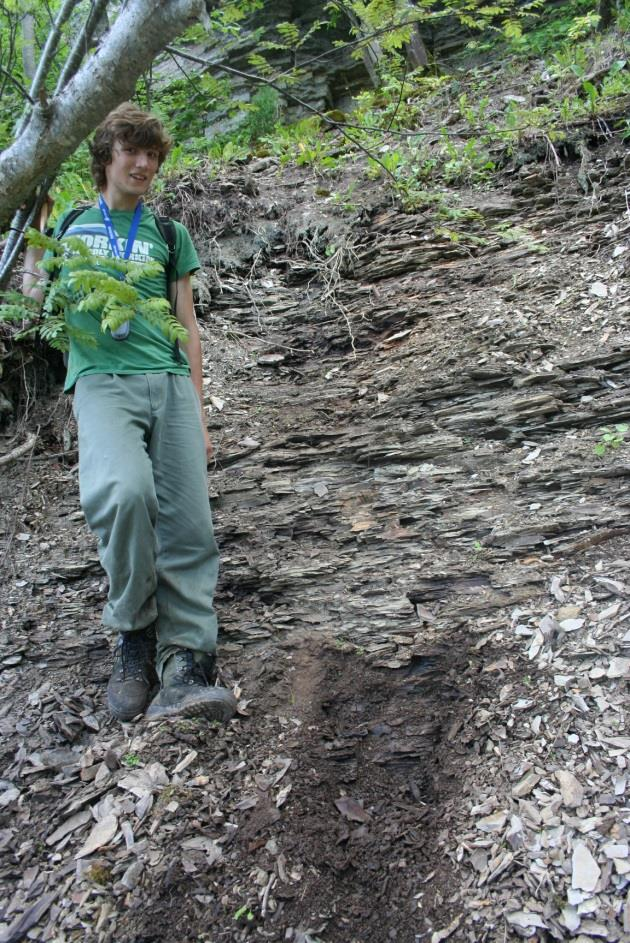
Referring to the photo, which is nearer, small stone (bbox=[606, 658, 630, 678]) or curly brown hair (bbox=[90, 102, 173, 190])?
small stone (bbox=[606, 658, 630, 678])

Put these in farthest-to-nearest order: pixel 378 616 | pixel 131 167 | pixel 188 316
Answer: pixel 378 616
pixel 188 316
pixel 131 167

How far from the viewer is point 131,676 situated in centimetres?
307

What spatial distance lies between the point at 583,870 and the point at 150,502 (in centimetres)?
210

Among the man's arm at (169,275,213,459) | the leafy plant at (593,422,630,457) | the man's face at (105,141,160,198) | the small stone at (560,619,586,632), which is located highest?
the man's face at (105,141,160,198)

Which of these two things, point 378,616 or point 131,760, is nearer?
point 131,760

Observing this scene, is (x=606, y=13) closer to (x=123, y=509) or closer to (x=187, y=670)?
(x=123, y=509)

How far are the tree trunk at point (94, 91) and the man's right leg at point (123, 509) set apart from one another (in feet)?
3.68

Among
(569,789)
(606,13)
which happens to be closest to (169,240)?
(569,789)

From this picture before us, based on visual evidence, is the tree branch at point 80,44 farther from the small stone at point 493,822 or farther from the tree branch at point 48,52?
the small stone at point 493,822

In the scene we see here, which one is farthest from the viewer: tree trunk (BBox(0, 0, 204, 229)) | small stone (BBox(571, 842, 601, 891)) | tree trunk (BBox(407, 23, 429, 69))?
tree trunk (BBox(407, 23, 429, 69))

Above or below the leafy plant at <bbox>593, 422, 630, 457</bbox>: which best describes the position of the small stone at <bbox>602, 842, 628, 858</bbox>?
below

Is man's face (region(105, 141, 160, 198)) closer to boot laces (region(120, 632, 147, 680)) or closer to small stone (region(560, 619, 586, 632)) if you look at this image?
boot laces (region(120, 632, 147, 680))

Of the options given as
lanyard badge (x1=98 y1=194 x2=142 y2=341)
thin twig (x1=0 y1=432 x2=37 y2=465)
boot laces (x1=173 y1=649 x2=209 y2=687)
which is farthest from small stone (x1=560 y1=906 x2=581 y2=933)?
thin twig (x1=0 y1=432 x2=37 y2=465)

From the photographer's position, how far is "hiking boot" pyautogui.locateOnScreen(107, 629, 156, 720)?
3.03 meters
